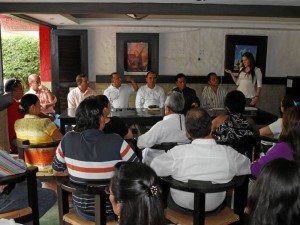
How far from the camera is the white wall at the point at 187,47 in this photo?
300 inches

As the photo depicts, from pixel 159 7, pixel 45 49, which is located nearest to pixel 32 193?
pixel 159 7

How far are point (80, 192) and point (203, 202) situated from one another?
754mm

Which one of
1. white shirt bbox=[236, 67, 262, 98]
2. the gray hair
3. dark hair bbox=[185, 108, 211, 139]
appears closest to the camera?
dark hair bbox=[185, 108, 211, 139]

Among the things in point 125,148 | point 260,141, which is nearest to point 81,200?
point 125,148

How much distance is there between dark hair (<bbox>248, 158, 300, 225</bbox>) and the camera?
1.37 metres

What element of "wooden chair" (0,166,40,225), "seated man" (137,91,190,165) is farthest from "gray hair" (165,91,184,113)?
"wooden chair" (0,166,40,225)

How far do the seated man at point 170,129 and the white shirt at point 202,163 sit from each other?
94cm

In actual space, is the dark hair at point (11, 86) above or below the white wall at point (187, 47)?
below

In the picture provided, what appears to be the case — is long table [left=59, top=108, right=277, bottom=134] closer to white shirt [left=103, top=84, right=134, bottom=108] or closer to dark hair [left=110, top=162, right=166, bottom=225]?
white shirt [left=103, top=84, right=134, bottom=108]

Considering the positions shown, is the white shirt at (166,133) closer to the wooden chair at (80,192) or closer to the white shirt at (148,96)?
the wooden chair at (80,192)

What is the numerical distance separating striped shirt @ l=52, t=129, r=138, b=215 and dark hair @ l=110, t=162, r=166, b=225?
0.87 metres

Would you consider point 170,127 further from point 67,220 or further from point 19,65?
point 19,65

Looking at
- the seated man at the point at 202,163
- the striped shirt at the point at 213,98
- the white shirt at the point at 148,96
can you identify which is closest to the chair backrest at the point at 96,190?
the seated man at the point at 202,163

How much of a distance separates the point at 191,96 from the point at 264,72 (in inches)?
105
